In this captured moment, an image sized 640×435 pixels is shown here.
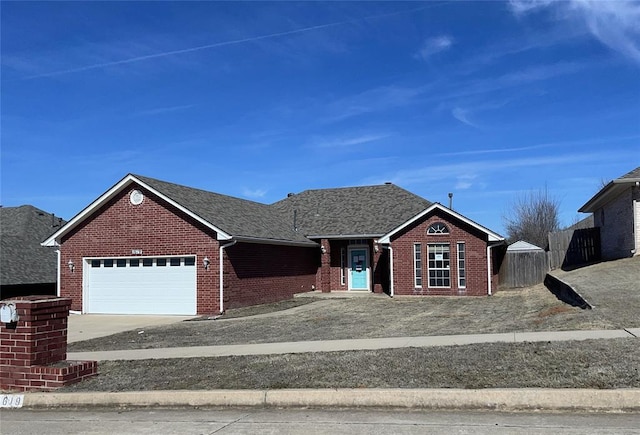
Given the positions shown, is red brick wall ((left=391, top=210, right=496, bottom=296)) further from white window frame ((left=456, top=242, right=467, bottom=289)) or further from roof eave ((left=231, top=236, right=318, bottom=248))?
roof eave ((left=231, top=236, right=318, bottom=248))

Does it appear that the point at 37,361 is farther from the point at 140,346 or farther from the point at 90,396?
the point at 140,346

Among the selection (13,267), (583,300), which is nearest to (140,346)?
(583,300)

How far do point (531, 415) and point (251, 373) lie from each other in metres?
3.93

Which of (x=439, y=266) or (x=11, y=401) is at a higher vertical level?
(x=439, y=266)

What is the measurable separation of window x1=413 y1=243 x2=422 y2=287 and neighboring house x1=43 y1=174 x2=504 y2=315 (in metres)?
0.04

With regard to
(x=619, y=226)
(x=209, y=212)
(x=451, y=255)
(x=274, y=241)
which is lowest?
(x=451, y=255)

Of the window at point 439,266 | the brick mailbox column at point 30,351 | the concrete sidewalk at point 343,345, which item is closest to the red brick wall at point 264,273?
the window at point 439,266

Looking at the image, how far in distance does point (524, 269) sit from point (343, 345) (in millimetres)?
20273

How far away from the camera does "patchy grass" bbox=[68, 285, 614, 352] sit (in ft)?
39.8

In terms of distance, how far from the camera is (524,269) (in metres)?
28.5

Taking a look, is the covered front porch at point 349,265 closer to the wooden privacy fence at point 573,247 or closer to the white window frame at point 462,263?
the white window frame at point 462,263

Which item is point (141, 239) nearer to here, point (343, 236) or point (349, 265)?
point (343, 236)

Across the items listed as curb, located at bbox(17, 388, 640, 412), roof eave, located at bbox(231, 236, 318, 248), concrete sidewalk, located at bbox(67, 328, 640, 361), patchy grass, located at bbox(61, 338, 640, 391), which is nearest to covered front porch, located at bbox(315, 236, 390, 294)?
roof eave, located at bbox(231, 236, 318, 248)

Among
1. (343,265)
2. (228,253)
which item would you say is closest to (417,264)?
(343,265)
